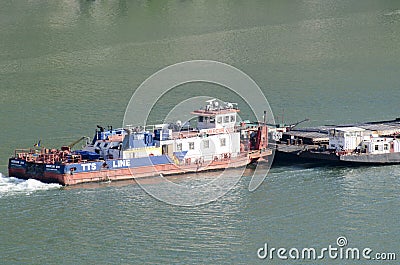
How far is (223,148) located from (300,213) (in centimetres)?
632

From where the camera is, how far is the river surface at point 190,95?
2830 cm

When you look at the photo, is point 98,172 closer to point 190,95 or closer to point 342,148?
point 342,148

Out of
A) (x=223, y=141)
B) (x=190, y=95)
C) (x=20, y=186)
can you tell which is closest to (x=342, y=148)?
(x=223, y=141)

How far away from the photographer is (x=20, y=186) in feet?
107

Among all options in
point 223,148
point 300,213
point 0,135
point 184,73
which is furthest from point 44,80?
point 300,213

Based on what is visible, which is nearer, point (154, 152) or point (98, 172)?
point (98, 172)

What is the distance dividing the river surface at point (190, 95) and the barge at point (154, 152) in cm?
53

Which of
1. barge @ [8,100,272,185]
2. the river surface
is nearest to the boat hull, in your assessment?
barge @ [8,100,272,185]

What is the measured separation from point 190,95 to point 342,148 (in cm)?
834

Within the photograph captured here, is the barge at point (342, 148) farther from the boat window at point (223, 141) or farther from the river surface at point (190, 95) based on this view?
the boat window at point (223, 141)

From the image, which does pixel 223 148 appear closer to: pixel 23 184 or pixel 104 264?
pixel 23 184

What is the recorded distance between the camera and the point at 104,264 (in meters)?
26.7

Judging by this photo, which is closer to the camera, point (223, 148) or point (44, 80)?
point (223, 148)

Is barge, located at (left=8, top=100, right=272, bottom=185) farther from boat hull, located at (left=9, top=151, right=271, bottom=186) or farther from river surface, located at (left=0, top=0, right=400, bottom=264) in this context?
river surface, located at (left=0, top=0, right=400, bottom=264)
